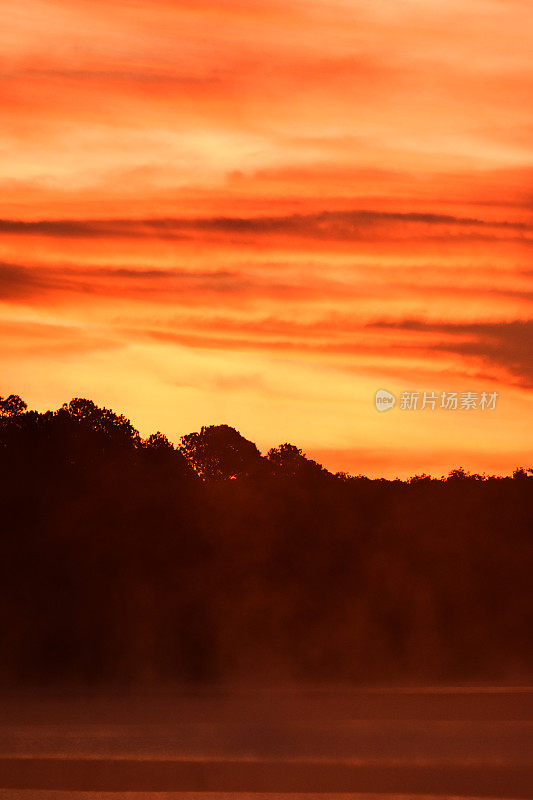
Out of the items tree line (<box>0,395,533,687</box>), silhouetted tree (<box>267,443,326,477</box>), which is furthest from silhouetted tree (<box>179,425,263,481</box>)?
tree line (<box>0,395,533,687</box>)

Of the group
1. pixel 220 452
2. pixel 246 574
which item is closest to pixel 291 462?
pixel 220 452

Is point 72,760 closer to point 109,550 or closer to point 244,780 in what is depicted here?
point 244,780

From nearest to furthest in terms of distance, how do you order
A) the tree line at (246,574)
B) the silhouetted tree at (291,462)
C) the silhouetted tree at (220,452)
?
the tree line at (246,574)
the silhouetted tree at (291,462)
the silhouetted tree at (220,452)

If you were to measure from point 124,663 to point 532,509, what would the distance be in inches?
445

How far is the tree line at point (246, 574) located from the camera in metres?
24.2

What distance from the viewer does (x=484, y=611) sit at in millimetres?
27281

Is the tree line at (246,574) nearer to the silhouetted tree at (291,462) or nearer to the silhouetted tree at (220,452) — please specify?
the silhouetted tree at (291,462)

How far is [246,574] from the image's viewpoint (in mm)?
26297

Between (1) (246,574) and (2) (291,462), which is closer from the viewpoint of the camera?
(1) (246,574)

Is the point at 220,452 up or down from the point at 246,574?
up

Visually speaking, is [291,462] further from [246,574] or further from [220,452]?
[246,574]

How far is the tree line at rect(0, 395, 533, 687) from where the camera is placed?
953 inches

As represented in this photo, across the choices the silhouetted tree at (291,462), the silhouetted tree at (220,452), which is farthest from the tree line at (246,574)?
the silhouetted tree at (220,452)

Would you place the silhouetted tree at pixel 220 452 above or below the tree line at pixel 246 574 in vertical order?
above
